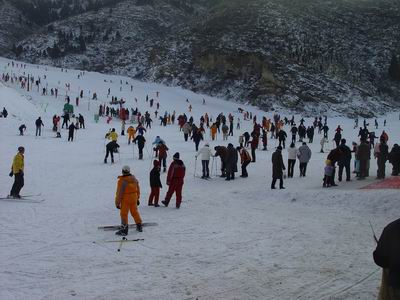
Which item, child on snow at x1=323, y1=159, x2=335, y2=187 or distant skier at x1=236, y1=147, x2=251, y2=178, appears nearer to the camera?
child on snow at x1=323, y1=159, x2=335, y2=187

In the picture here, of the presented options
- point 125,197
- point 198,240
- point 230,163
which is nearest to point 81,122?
point 230,163

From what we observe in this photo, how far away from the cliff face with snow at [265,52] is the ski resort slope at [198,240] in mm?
46211

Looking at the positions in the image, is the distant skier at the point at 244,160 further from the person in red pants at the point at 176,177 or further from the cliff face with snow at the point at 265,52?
the cliff face with snow at the point at 265,52

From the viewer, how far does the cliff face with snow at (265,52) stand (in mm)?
64125

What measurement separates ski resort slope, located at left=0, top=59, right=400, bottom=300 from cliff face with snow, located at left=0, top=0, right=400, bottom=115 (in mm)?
46211

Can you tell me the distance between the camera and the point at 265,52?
70.9m

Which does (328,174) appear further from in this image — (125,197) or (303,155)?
(125,197)

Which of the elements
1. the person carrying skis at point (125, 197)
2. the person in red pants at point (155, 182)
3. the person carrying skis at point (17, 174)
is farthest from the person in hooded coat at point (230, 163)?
the person carrying skis at point (125, 197)

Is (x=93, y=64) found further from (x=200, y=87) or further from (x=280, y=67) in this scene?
(x=280, y=67)

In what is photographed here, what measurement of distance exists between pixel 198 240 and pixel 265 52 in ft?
212

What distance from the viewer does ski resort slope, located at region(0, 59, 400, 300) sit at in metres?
6.35

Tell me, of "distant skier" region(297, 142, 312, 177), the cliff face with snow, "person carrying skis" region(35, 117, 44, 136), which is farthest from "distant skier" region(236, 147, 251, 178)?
the cliff face with snow

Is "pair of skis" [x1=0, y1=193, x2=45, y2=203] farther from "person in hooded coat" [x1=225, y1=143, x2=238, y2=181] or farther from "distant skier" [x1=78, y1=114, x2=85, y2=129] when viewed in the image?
"distant skier" [x1=78, y1=114, x2=85, y2=129]

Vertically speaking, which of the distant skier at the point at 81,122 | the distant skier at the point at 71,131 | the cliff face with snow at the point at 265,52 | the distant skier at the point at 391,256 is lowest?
the distant skier at the point at 391,256
